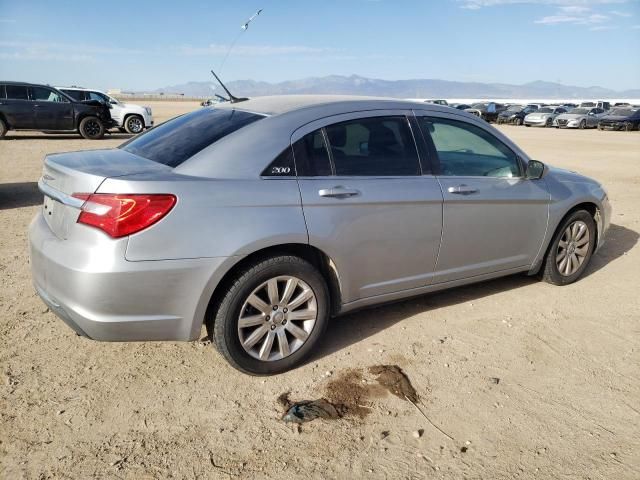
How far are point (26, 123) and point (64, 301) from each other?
1685cm

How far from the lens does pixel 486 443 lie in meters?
2.76

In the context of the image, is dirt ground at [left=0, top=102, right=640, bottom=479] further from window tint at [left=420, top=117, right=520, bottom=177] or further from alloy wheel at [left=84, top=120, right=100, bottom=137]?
alloy wheel at [left=84, top=120, right=100, bottom=137]

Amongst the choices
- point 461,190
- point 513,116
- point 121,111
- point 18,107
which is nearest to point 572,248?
point 461,190

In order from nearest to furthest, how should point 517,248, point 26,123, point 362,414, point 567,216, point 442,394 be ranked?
1. point 362,414
2. point 442,394
3. point 517,248
4. point 567,216
5. point 26,123

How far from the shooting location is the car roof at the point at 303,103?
11.7 feet

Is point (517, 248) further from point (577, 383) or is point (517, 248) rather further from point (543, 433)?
point (543, 433)

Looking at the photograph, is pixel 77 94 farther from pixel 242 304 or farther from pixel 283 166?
pixel 242 304

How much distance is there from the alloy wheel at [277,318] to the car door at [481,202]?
1.15m

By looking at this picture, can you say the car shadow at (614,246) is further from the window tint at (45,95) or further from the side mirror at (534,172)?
the window tint at (45,95)

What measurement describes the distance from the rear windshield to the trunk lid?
0.38 ft

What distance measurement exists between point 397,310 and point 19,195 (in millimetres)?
6806

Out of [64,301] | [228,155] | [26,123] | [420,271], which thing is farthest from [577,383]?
[26,123]

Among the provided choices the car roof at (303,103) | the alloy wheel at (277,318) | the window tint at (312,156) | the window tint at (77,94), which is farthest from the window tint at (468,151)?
the window tint at (77,94)

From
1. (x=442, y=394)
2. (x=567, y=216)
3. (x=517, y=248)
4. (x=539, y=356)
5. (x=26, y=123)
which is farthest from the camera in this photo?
(x=26, y=123)
